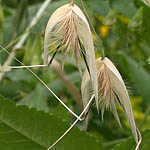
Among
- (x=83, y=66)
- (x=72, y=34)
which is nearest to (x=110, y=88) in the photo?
(x=72, y=34)

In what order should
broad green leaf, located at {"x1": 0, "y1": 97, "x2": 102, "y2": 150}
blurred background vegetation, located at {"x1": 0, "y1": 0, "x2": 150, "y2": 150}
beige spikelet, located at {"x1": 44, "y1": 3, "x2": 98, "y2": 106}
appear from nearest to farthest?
beige spikelet, located at {"x1": 44, "y1": 3, "x2": 98, "y2": 106}
broad green leaf, located at {"x1": 0, "y1": 97, "x2": 102, "y2": 150}
blurred background vegetation, located at {"x1": 0, "y1": 0, "x2": 150, "y2": 150}

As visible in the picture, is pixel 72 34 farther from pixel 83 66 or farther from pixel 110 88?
pixel 83 66

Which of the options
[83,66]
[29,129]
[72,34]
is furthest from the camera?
[83,66]

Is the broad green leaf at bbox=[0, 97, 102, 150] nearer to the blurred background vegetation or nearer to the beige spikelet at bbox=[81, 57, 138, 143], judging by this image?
the beige spikelet at bbox=[81, 57, 138, 143]

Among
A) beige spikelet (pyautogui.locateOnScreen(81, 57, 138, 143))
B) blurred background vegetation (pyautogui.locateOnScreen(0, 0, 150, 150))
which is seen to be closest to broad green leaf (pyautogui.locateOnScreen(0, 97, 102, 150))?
beige spikelet (pyautogui.locateOnScreen(81, 57, 138, 143))

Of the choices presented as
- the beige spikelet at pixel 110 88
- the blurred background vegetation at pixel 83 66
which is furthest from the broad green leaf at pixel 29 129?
the blurred background vegetation at pixel 83 66

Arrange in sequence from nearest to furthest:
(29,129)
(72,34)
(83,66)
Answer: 1. (72,34)
2. (29,129)
3. (83,66)

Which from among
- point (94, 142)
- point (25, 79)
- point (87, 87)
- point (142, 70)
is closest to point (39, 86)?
point (25, 79)
